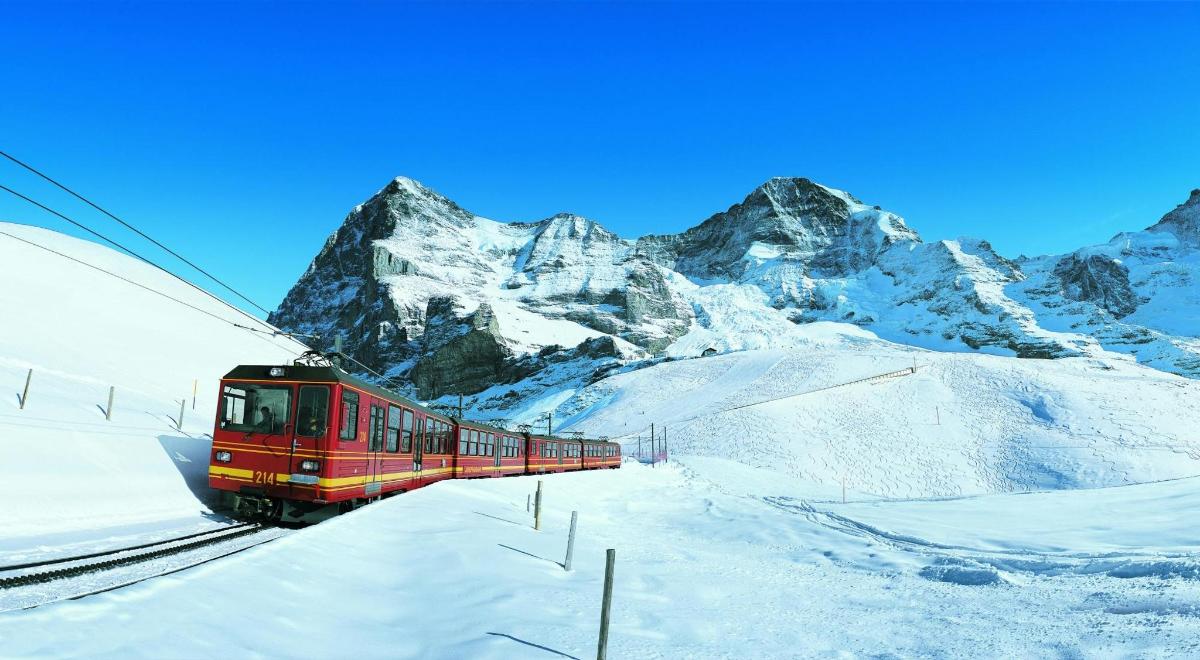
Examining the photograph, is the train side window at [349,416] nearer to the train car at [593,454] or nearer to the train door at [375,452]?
the train door at [375,452]

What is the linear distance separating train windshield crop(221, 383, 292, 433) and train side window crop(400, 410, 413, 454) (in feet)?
16.0

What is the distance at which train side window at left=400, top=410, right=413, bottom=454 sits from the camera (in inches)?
715

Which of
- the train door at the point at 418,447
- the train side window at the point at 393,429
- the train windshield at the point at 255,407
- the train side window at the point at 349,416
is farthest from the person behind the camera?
the train door at the point at 418,447

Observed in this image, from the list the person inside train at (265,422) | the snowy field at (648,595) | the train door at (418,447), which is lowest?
the snowy field at (648,595)

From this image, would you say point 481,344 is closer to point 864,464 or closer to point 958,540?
point 864,464

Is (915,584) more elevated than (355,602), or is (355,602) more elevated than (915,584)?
(355,602)

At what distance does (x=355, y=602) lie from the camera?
700 cm

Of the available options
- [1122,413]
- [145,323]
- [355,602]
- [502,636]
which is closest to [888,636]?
Result: [502,636]

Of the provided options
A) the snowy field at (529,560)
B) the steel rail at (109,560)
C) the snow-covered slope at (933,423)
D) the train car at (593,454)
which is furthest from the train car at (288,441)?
the snow-covered slope at (933,423)

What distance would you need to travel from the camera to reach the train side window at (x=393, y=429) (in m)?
16.9

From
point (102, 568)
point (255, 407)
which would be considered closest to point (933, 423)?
point (255, 407)

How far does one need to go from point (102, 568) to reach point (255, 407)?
20.4 ft

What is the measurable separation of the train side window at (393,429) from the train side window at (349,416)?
241cm

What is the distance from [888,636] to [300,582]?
785cm
